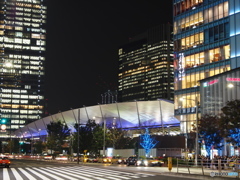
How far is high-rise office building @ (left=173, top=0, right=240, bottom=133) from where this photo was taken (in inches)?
2768

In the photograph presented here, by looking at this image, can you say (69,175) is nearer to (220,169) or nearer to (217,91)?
(220,169)

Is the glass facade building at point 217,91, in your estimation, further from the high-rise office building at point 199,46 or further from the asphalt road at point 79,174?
the asphalt road at point 79,174

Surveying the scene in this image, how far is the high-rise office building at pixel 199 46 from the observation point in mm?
70312

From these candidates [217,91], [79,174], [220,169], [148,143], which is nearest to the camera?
[220,169]

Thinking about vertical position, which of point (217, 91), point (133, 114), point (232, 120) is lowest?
point (232, 120)

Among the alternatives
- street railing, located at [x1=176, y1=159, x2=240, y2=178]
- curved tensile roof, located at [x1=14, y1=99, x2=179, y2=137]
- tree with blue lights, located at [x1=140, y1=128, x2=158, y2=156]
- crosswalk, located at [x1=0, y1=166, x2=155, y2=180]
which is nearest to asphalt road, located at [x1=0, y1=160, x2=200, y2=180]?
crosswalk, located at [x1=0, y1=166, x2=155, y2=180]

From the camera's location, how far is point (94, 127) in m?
98.3

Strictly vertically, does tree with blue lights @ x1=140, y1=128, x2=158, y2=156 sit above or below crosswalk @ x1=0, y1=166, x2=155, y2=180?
above

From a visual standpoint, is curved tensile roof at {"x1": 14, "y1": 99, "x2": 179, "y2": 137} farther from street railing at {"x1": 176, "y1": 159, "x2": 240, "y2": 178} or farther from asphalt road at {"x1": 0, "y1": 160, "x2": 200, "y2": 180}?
street railing at {"x1": 176, "y1": 159, "x2": 240, "y2": 178}

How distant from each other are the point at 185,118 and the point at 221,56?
15.1 meters

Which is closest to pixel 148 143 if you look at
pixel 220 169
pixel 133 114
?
pixel 133 114

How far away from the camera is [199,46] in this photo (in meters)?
78.4

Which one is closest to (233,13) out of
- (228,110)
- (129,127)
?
(228,110)

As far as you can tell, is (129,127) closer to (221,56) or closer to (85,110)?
(85,110)
